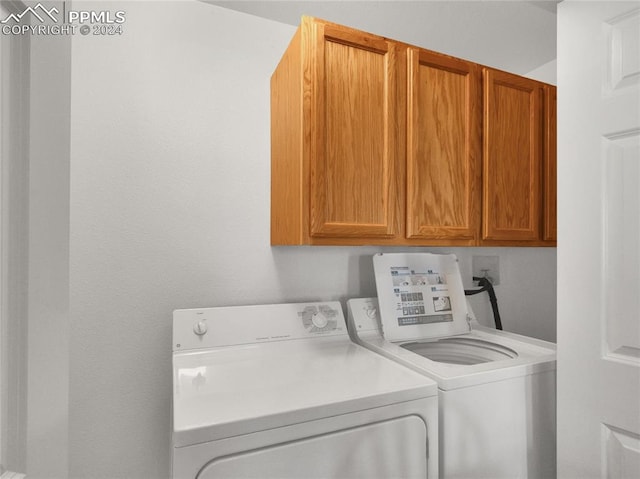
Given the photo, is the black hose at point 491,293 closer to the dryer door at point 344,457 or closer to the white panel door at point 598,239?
the white panel door at point 598,239

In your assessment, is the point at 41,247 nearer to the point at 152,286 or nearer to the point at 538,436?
the point at 152,286

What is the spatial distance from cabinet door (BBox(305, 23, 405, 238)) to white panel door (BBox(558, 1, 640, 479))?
600 millimetres

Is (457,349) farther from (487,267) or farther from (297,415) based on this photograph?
(297,415)

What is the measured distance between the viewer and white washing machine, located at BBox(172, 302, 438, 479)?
891 millimetres

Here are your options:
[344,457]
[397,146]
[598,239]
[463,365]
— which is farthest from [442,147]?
[344,457]

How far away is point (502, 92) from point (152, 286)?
Answer: 6.32 feet

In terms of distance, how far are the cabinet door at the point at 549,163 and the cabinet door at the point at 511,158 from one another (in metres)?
0.05

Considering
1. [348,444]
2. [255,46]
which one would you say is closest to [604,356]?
[348,444]

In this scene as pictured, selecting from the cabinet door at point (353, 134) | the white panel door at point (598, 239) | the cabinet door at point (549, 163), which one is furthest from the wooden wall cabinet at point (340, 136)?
the cabinet door at point (549, 163)

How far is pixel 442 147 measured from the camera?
5.10 feet

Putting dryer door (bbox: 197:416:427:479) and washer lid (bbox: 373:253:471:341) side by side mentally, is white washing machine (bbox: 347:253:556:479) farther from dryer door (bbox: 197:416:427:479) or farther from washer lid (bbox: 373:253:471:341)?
dryer door (bbox: 197:416:427:479)

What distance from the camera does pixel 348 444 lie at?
101 centimetres

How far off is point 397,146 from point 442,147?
9.7 inches

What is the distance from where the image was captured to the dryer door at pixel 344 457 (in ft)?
2.97
